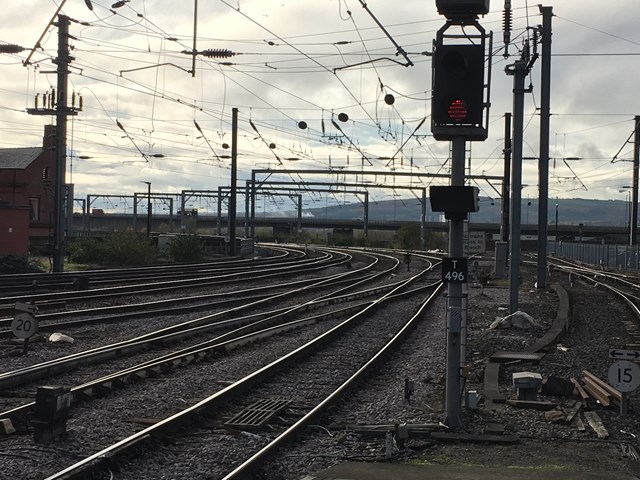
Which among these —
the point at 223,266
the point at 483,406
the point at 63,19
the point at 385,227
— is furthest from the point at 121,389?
the point at 385,227

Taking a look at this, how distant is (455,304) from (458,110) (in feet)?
7.76

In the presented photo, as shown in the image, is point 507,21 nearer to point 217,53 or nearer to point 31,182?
point 217,53

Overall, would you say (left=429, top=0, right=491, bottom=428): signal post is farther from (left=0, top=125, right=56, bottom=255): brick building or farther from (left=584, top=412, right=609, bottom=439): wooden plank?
(left=0, top=125, right=56, bottom=255): brick building

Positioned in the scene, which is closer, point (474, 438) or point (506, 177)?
point (474, 438)

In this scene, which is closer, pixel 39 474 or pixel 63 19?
pixel 39 474

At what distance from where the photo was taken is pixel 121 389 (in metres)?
11.6

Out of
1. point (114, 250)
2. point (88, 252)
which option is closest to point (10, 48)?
point (114, 250)

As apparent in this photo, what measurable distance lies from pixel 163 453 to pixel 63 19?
24971 millimetres

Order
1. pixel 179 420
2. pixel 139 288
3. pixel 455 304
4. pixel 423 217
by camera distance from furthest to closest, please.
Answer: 1. pixel 423 217
2. pixel 139 288
3. pixel 455 304
4. pixel 179 420

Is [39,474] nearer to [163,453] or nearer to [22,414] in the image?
[163,453]

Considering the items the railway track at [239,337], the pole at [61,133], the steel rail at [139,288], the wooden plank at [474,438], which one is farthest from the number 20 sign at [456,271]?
the pole at [61,133]

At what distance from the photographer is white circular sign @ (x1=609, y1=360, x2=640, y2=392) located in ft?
34.2

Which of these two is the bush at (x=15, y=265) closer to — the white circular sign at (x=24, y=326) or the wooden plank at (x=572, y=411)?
the white circular sign at (x=24, y=326)

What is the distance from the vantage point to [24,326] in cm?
1443
